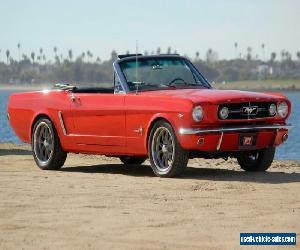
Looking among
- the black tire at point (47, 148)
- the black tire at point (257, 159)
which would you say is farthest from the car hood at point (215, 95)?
the black tire at point (47, 148)

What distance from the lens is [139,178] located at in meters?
12.4

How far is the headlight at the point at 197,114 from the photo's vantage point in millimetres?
11773

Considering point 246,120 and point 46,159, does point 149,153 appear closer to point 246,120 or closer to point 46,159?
point 246,120

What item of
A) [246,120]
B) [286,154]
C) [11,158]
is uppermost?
[246,120]

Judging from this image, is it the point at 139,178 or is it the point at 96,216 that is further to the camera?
Result: the point at 139,178

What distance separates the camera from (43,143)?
14.3 meters

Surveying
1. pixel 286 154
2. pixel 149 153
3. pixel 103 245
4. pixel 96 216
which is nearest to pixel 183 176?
pixel 149 153

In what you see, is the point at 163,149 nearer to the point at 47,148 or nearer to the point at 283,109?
the point at 283,109

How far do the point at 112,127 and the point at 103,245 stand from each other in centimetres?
571

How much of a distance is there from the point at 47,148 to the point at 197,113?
315 cm

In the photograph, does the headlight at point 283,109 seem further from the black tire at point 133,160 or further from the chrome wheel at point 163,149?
the black tire at point 133,160

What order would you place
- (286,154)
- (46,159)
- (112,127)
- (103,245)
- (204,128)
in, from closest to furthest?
(103,245) → (204,128) → (112,127) → (46,159) → (286,154)

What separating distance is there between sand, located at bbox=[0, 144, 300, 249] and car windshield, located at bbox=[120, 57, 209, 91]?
1.16 meters

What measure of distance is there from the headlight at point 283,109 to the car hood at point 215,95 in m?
0.09
